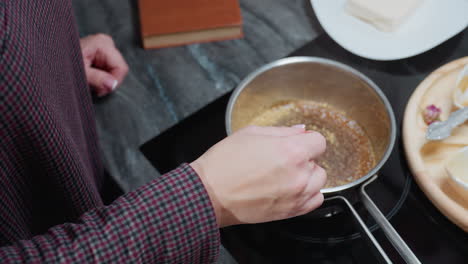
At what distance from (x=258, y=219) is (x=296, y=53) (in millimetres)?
470

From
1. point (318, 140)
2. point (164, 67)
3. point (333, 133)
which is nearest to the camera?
point (318, 140)

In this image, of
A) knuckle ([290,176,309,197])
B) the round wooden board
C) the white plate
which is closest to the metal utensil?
the round wooden board

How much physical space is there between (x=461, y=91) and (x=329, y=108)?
0.75 ft

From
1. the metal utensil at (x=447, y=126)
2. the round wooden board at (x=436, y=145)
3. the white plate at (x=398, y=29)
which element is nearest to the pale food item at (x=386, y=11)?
the white plate at (x=398, y=29)

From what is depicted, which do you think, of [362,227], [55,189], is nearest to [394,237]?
[362,227]

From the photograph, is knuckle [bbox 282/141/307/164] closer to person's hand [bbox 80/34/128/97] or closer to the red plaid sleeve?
the red plaid sleeve

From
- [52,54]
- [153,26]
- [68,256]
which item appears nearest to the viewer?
[68,256]

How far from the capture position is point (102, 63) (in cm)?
85

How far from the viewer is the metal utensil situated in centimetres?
69

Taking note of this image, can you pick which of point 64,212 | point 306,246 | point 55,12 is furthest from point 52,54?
point 306,246

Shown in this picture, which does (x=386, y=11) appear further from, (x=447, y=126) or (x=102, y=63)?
(x=102, y=63)

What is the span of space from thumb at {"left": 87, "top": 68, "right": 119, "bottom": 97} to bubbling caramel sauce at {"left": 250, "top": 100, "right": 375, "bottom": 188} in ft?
0.93

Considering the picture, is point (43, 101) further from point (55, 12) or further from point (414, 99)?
point (414, 99)

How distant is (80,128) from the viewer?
0.60 m
